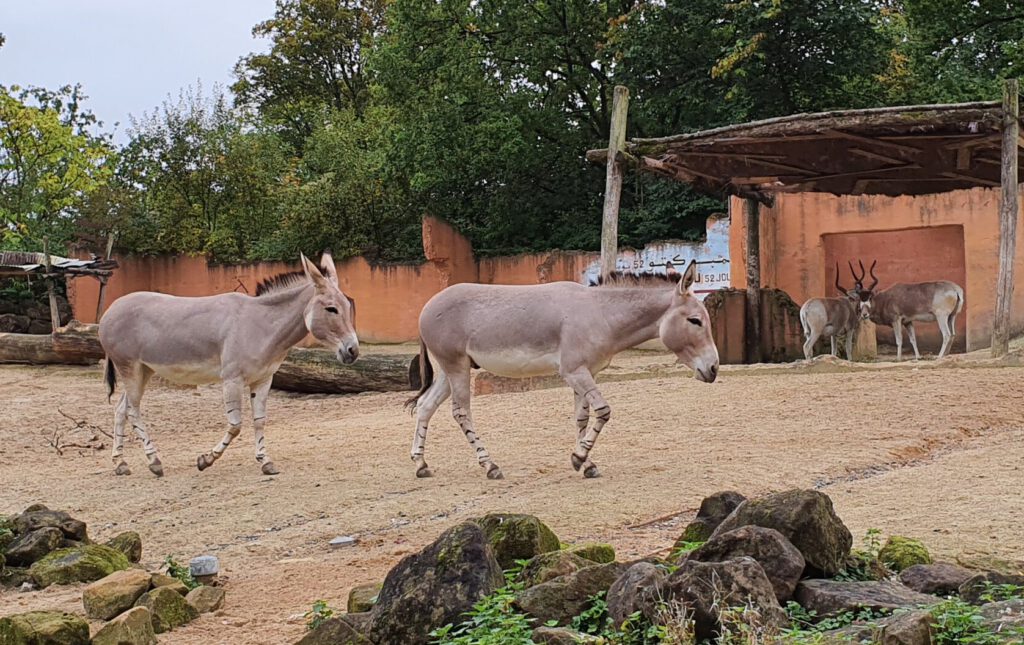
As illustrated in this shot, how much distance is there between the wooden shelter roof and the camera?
A: 13.5 metres

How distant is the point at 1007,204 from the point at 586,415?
669 centimetres

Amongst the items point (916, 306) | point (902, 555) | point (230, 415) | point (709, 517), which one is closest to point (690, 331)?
point (709, 517)

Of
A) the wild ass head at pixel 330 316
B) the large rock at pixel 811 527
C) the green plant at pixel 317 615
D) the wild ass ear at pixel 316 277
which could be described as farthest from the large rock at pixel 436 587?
the wild ass ear at pixel 316 277

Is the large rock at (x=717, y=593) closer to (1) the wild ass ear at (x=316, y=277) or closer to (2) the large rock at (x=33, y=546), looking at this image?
(2) the large rock at (x=33, y=546)

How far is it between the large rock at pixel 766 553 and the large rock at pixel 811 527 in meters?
0.15

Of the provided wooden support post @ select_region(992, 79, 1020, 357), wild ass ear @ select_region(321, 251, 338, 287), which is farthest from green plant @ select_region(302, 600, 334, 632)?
wooden support post @ select_region(992, 79, 1020, 357)

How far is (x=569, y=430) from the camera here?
11.8 m

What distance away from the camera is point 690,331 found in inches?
377

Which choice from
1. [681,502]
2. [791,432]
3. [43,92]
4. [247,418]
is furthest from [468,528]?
[43,92]

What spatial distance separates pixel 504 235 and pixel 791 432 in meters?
17.1

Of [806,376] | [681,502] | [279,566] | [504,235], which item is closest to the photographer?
[279,566]

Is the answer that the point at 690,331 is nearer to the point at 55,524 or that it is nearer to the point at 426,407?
the point at 426,407

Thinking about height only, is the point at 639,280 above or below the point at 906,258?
below

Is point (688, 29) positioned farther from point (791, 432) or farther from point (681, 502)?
point (681, 502)
